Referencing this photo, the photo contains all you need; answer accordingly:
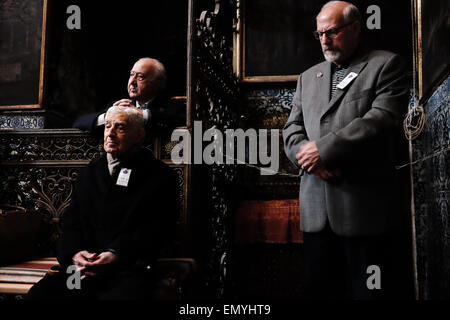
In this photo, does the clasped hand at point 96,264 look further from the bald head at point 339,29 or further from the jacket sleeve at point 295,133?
the bald head at point 339,29

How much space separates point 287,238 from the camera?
3.76 meters

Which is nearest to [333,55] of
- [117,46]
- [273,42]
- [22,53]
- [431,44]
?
[431,44]

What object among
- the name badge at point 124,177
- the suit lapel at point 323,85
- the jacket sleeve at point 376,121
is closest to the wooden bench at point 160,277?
the name badge at point 124,177

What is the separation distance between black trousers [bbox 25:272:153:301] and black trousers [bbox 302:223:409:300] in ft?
2.86

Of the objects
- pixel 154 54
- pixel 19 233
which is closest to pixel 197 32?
pixel 19 233

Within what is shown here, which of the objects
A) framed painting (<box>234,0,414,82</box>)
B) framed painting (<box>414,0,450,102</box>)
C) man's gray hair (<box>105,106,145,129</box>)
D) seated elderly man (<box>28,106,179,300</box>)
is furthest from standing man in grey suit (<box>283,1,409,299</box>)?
framed painting (<box>234,0,414,82</box>)

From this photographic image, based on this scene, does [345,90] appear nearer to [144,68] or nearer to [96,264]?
[96,264]

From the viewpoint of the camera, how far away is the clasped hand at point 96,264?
2.17 meters

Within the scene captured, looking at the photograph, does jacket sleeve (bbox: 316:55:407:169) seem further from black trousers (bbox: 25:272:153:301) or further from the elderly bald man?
the elderly bald man

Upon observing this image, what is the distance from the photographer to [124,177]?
238 cm

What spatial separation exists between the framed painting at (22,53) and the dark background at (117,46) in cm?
→ 44

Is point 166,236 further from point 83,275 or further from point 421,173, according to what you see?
point 421,173

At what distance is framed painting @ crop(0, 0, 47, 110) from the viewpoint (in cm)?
478

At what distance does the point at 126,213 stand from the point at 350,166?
1.23m
